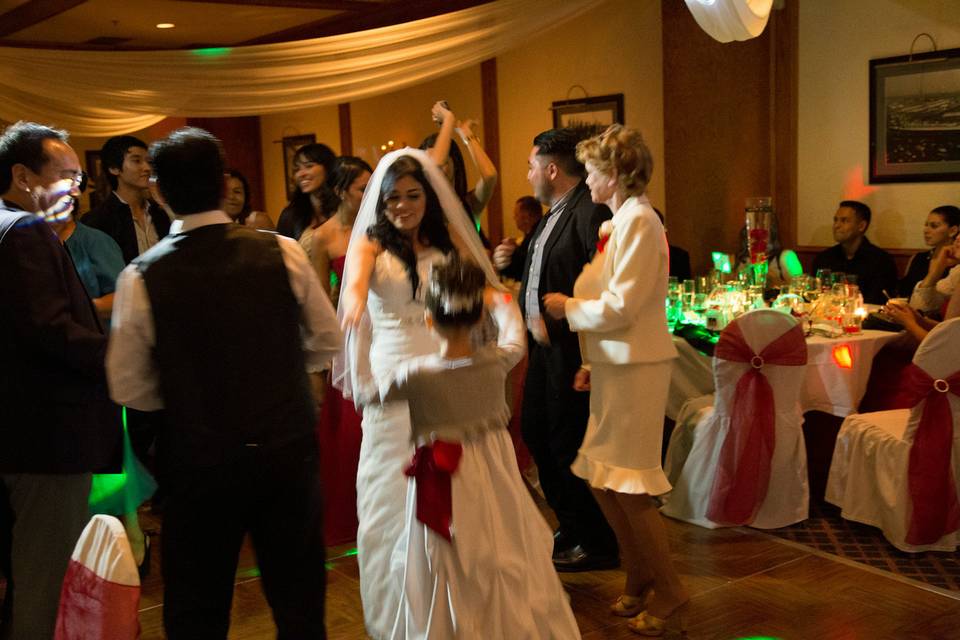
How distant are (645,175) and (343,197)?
4.34 ft

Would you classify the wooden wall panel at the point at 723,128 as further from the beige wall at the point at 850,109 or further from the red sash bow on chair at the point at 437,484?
the red sash bow on chair at the point at 437,484

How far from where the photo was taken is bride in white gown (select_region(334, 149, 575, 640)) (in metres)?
2.91

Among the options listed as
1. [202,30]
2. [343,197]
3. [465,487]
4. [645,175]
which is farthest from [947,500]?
[202,30]

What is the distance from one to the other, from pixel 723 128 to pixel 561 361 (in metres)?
Result: 3.88

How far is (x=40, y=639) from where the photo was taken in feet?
8.23

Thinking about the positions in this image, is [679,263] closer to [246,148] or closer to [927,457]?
[927,457]

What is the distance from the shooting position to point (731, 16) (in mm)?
3676

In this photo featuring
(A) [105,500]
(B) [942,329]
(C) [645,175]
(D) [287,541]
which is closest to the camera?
(D) [287,541]

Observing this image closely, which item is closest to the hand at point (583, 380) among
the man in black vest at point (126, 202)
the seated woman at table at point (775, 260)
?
the man in black vest at point (126, 202)

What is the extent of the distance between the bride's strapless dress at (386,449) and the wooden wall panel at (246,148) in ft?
35.1

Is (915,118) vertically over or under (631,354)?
over

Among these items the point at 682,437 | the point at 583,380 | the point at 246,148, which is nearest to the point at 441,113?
the point at 583,380

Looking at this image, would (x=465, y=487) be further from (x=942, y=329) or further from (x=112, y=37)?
(x=112, y=37)

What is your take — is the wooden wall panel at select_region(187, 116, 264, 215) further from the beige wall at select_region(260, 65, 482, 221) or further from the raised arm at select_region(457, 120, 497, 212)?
the raised arm at select_region(457, 120, 497, 212)
